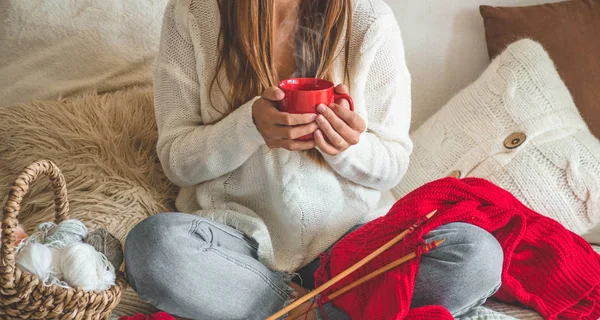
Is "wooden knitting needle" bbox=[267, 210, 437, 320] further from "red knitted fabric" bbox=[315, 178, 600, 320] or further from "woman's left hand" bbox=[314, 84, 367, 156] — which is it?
"woman's left hand" bbox=[314, 84, 367, 156]

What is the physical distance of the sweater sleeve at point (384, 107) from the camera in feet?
3.77

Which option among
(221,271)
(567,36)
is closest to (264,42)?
(221,271)

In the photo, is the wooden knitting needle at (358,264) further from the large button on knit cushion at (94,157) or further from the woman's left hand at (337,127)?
the large button on knit cushion at (94,157)

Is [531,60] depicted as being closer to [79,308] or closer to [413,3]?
[413,3]

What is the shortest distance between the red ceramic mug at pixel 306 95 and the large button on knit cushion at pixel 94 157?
421 millimetres

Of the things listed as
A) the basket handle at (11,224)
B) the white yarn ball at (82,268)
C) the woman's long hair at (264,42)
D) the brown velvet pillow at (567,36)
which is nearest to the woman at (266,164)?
the woman's long hair at (264,42)

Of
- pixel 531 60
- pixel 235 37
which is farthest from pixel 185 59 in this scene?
pixel 531 60

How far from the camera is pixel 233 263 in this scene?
1.07 meters

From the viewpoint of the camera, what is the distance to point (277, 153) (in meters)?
1.15

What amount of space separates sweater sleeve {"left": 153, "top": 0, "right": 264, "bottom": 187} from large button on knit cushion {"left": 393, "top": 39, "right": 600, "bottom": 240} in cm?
51

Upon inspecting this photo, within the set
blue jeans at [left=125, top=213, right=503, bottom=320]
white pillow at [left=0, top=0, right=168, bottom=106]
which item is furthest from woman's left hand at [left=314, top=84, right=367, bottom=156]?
white pillow at [left=0, top=0, right=168, bottom=106]

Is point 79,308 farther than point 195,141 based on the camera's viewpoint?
No

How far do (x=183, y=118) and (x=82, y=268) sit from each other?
394 mm

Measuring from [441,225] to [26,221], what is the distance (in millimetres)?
738
